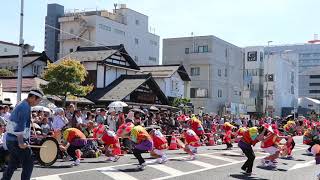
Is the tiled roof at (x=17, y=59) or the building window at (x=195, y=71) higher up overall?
the building window at (x=195, y=71)

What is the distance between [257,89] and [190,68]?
53.4 ft

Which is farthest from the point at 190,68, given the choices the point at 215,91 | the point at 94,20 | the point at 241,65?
the point at 94,20

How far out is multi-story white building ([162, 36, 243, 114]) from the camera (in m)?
62.7

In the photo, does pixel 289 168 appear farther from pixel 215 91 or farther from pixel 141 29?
pixel 141 29

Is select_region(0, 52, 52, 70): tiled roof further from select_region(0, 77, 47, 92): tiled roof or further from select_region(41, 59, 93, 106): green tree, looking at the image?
select_region(41, 59, 93, 106): green tree

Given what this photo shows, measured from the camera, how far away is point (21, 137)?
832 cm

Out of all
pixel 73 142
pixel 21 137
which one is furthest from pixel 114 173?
pixel 21 137

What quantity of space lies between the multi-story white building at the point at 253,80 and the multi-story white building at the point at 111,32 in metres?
15.0

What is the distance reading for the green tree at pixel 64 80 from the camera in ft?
102

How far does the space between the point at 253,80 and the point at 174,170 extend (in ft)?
210

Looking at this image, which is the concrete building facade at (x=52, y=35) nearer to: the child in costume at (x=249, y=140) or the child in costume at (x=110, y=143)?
the child in costume at (x=110, y=143)

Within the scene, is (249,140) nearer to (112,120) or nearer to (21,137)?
(21,137)

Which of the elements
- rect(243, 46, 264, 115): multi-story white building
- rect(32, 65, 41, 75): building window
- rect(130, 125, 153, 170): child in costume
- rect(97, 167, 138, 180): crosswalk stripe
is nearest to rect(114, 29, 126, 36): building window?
rect(243, 46, 264, 115): multi-story white building

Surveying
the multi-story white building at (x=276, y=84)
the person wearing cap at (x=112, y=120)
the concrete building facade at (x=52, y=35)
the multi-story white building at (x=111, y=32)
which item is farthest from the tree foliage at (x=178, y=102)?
the concrete building facade at (x=52, y=35)
